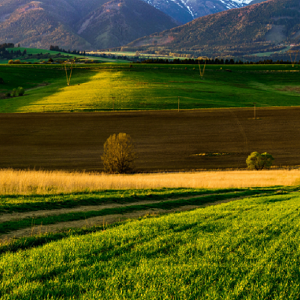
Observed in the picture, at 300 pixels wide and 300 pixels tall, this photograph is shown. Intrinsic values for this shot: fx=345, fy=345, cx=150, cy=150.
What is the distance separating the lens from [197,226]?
10.9m

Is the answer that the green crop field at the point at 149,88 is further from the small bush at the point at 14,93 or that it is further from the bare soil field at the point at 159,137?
the bare soil field at the point at 159,137

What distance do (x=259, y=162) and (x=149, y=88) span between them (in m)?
63.7

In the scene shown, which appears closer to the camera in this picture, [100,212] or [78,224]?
[78,224]

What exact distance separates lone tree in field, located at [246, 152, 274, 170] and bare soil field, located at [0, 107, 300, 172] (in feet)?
5.10

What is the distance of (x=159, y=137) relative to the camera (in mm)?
60969

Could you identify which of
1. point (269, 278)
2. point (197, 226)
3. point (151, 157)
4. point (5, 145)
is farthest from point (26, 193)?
point (5, 145)

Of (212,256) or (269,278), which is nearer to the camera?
(269,278)

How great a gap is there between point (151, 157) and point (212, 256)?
42.6 metres

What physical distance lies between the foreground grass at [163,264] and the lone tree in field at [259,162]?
35.7 metres

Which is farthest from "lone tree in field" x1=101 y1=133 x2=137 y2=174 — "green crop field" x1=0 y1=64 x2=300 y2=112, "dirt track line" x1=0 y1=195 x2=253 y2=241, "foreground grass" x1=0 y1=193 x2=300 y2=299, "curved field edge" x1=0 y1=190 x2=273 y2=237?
"green crop field" x1=0 y1=64 x2=300 y2=112

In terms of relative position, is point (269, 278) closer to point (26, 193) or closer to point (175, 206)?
point (175, 206)

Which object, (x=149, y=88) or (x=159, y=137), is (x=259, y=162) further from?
(x=149, y=88)

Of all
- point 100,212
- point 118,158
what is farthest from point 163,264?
point 118,158

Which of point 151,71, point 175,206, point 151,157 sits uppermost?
point 151,71
